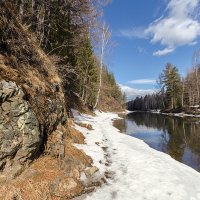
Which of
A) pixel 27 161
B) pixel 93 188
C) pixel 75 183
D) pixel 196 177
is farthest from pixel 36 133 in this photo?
pixel 196 177

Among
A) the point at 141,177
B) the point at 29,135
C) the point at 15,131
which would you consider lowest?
the point at 141,177

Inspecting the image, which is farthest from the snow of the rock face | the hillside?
the rock face

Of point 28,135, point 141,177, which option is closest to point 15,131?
point 28,135

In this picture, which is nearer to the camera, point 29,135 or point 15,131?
point 15,131

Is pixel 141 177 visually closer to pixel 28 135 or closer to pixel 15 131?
pixel 28 135

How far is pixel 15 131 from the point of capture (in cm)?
677

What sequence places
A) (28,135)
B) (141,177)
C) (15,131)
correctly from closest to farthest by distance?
(15,131) → (28,135) → (141,177)

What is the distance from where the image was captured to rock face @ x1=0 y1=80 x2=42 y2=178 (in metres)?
6.45

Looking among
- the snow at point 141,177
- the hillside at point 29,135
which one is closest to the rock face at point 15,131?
the hillside at point 29,135

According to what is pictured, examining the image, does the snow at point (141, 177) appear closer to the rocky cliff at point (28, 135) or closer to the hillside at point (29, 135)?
the hillside at point (29, 135)

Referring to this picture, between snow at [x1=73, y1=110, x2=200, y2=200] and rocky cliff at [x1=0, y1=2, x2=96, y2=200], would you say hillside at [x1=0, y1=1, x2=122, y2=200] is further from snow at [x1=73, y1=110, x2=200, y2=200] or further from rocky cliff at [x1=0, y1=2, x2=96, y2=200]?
snow at [x1=73, y1=110, x2=200, y2=200]

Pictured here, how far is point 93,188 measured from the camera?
23.4 feet

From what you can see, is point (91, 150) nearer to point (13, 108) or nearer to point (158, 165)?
point (158, 165)

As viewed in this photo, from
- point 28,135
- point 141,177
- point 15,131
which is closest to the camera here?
point 15,131
